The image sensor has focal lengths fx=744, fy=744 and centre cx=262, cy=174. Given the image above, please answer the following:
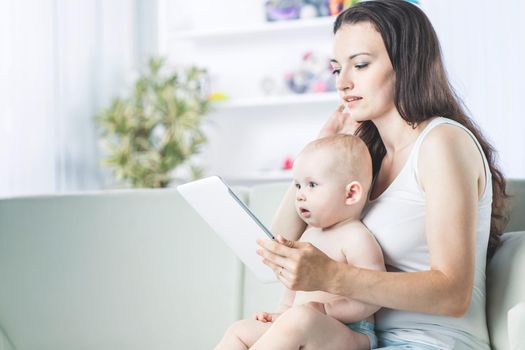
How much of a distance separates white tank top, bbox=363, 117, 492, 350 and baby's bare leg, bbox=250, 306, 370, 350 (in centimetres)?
17

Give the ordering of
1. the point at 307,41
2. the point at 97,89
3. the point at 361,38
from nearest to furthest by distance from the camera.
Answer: the point at 361,38, the point at 97,89, the point at 307,41

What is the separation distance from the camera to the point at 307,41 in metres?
5.14

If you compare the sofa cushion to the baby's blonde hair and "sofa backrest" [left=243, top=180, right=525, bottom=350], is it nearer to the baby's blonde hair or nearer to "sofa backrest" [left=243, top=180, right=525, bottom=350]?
"sofa backrest" [left=243, top=180, right=525, bottom=350]

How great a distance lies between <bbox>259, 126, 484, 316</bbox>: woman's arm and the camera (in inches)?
53.2

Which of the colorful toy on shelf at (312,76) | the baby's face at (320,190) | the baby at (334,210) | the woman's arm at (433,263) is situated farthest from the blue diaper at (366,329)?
the colorful toy on shelf at (312,76)

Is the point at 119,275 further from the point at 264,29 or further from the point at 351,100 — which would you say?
the point at 264,29

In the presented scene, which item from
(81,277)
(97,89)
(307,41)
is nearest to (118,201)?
(81,277)

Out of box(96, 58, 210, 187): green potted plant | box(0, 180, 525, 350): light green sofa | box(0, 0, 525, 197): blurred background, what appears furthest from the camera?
box(96, 58, 210, 187): green potted plant

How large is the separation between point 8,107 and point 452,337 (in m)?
2.91

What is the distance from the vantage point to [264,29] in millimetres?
4957

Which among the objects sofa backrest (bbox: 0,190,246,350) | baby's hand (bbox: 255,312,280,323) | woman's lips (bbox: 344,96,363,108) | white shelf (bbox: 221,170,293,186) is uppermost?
woman's lips (bbox: 344,96,363,108)

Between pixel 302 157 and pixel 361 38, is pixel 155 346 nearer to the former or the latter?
pixel 302 157

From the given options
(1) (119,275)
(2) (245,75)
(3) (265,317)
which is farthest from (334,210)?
(2) (245,75)

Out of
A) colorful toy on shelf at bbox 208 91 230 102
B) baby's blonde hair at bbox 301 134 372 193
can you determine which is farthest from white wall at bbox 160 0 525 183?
baby's blonde hair at bbox 301 134 372 193
